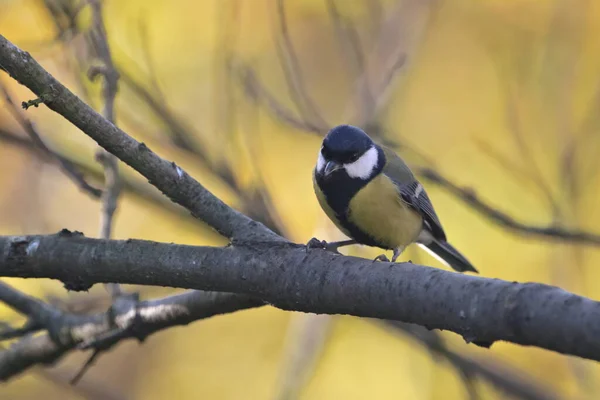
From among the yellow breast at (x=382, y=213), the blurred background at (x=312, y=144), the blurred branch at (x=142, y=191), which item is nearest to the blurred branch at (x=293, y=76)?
the blurred background at (x=312, y=144)

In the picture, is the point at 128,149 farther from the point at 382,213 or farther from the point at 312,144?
the point at 312,144

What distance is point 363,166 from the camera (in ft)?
8.93

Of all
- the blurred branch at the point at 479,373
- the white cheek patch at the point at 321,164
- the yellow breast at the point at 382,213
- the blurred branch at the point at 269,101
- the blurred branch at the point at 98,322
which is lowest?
the blurred branch at the point at 479,373

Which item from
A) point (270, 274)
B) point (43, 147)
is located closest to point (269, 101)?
point (43, 147)

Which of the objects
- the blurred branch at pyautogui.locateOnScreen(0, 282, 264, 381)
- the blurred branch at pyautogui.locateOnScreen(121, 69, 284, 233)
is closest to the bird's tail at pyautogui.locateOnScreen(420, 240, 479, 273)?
the blurred branch at pyautogui.locateOnScreen(121, 69, 284, 233)

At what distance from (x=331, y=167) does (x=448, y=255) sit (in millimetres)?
931

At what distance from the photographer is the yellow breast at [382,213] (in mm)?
2607

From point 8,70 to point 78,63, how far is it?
106cm

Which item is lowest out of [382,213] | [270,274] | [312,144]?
[270,274]

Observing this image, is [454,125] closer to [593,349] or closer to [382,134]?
[382,134]

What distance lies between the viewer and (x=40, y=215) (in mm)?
3979

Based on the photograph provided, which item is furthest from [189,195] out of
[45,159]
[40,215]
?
[40,215]

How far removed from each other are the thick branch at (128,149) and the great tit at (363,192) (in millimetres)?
728

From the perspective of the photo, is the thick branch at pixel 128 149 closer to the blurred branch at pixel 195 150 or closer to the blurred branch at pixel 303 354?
the blurred branch at pixel 195 150
